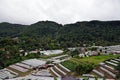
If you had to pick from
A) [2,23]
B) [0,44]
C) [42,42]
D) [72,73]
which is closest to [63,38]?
[42,42]

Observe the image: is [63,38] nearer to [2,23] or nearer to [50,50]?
[50,50]

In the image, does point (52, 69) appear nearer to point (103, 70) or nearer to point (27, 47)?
point (103, 70)

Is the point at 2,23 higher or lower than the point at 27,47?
higher

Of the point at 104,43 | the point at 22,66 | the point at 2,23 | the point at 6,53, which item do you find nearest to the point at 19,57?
the point at 6,53

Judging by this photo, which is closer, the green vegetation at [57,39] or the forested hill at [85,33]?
the green vegetation at [57,39]

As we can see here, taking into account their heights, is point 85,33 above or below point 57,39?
above

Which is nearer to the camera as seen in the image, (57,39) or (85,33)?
(57,39)

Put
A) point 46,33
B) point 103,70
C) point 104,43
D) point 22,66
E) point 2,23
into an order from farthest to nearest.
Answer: point 2,23 → point 46,33 → point 104,43 → point 22,66 → point 103,70

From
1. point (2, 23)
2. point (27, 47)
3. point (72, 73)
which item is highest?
point (2, 23)

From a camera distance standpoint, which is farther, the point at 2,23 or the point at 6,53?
the point at 2,23

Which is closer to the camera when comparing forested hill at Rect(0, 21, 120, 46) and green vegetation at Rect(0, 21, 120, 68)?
green vegetation at Rect(0, 21, 120, 68)

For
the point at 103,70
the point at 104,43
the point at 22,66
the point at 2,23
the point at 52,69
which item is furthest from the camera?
the point at 2,23
